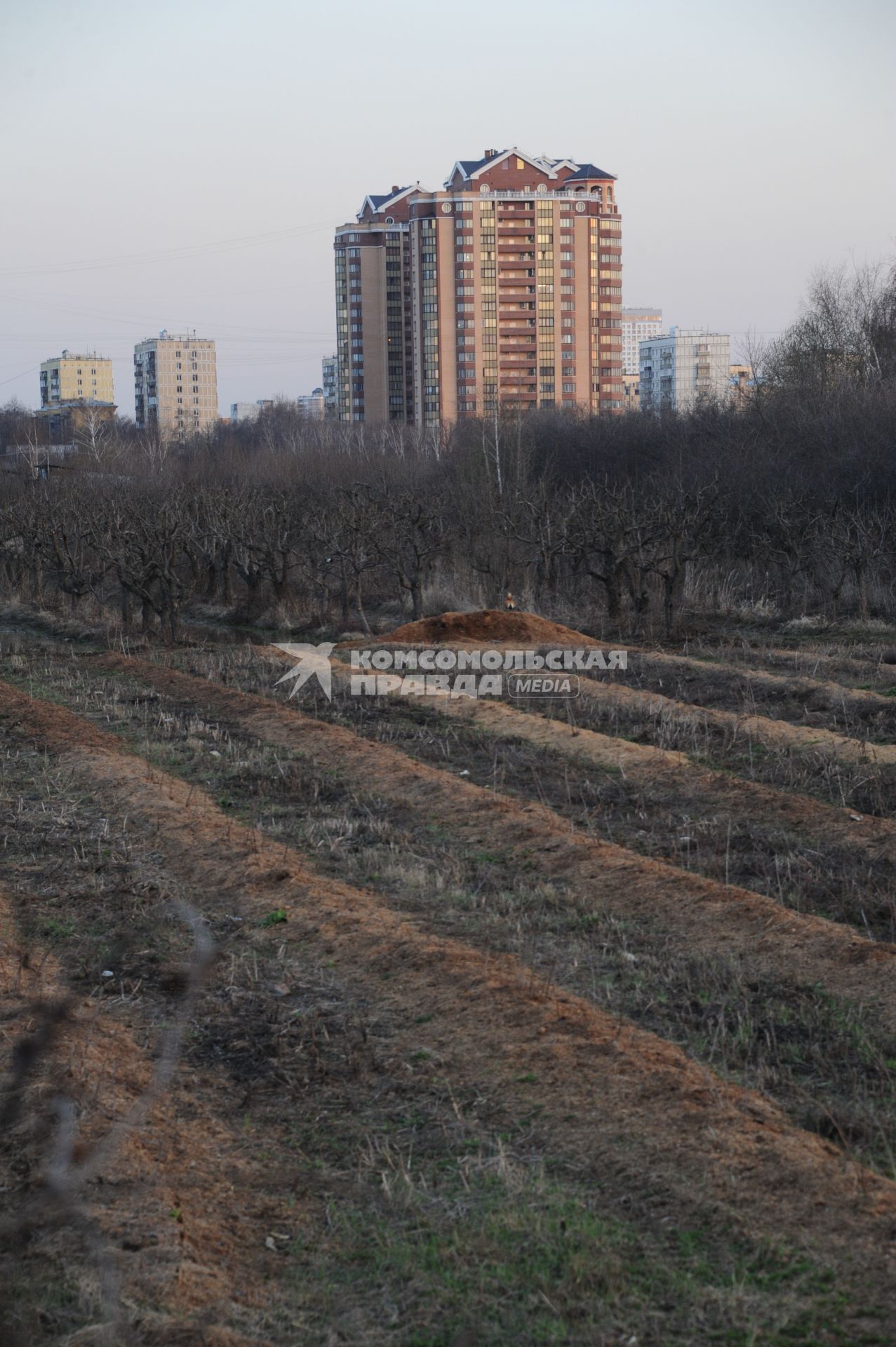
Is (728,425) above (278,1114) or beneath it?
above

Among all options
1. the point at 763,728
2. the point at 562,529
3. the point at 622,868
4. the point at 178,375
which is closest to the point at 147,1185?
the point at 622,868

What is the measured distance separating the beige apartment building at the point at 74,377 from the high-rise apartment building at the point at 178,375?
1125cm

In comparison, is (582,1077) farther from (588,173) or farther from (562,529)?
(588,173)

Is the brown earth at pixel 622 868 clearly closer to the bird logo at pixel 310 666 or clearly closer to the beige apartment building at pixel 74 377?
the bird logo at pixel 310 666

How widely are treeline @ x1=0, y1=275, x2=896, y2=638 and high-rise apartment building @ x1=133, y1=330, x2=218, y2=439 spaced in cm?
10684

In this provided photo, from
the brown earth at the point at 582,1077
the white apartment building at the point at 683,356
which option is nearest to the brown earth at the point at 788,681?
the brown earth at the point at 582,1077

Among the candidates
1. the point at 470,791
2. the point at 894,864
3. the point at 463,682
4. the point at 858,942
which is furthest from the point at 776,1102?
the point at 463,682

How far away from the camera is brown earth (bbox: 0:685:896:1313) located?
13.9ft

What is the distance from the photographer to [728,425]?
35.5 meters

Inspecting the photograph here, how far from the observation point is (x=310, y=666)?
18.7 metres

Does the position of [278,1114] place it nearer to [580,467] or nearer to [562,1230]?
[562,1230]

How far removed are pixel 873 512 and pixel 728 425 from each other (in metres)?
12.3

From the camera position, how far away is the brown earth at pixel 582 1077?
4.23m

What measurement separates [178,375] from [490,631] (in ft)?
452
